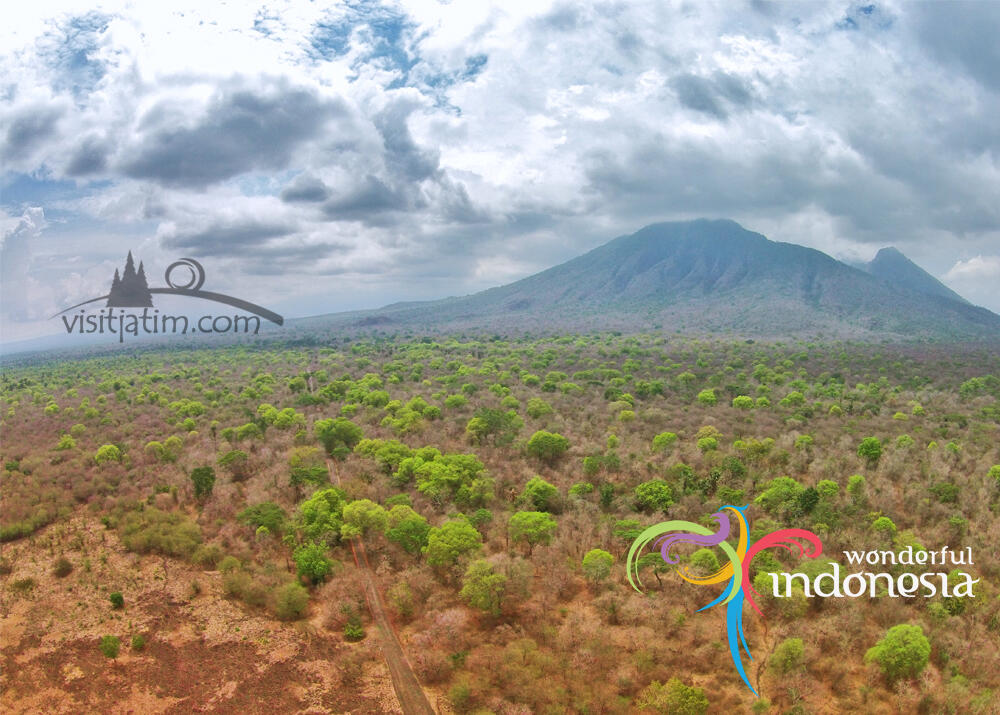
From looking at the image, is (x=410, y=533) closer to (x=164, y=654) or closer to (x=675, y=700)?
(x=164, y=654)

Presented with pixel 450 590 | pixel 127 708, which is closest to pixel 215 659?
pixel 127 708

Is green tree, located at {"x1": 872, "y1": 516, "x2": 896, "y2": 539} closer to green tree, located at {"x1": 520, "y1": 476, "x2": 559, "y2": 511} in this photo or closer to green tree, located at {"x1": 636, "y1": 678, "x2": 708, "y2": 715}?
green tree, located at {"x1": 636, "y1": 678, "x2": 708, "y2": 715}

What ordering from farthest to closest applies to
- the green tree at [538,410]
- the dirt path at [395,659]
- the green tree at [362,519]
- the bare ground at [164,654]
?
the green tree at [538,410]
the green tree at [362,519]
the bare ground at [164,654]
the dirt path at [395,659]

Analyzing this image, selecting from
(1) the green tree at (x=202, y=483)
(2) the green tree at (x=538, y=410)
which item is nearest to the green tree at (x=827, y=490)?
(2) the green tree at (x=538, y=410)

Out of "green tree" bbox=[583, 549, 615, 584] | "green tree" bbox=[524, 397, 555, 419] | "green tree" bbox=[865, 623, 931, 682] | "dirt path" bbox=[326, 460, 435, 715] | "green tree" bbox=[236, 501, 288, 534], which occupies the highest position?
"green tree" bbox=[524, 397, 555, 419]

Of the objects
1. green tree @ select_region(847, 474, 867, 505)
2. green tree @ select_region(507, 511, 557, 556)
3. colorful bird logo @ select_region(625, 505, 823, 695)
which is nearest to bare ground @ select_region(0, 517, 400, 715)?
green tree @ select_region(507, 511, 557, 556)

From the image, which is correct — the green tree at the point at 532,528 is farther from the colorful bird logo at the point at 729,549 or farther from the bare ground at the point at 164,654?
the bare ground at the point at 164,654
